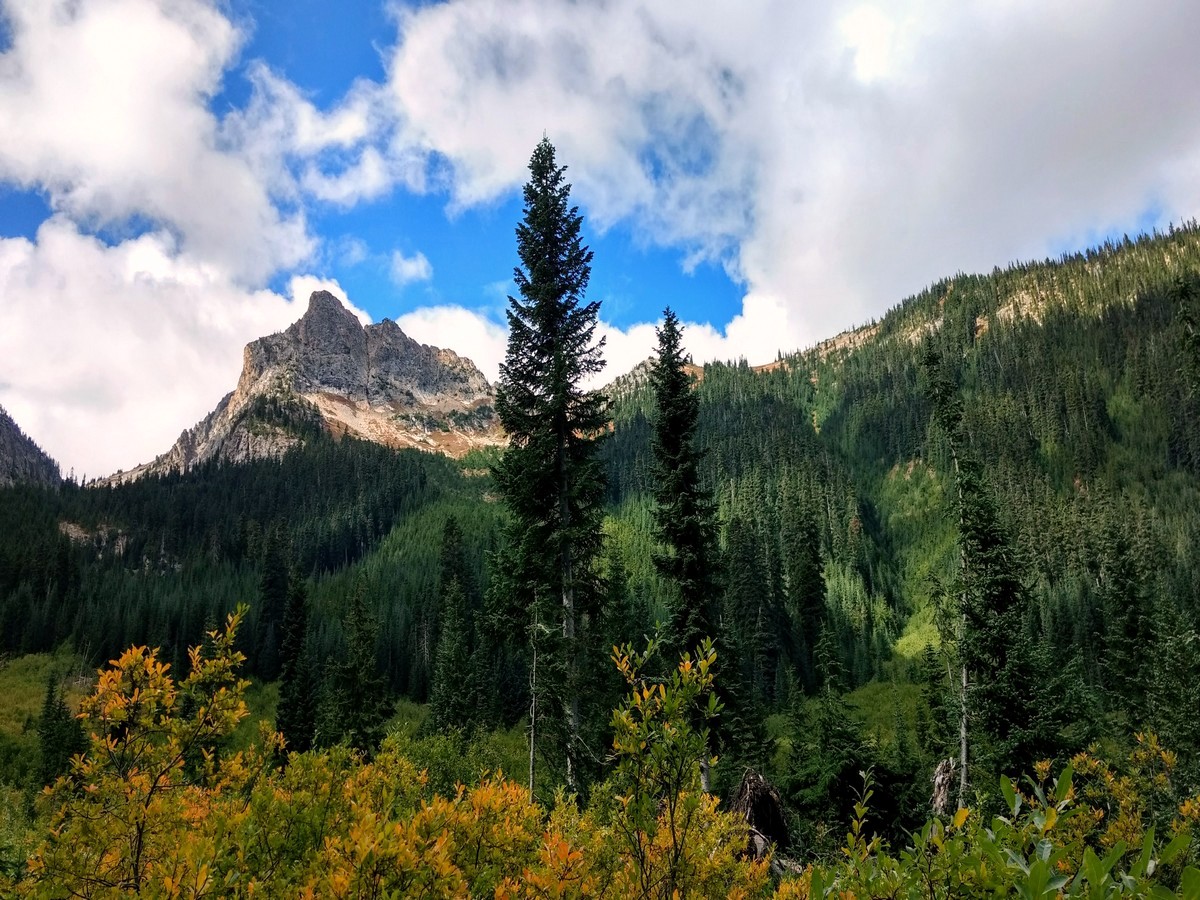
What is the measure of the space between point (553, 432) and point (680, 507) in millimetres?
5383

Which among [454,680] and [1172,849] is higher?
[1172,849]

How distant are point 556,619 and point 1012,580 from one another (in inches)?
553

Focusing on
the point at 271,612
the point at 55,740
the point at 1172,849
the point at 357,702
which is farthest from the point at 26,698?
the point at 1172,849

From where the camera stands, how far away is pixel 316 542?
141625 mm

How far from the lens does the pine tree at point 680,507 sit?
1831 cm

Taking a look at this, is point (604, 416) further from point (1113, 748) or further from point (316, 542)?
point (316, 542)

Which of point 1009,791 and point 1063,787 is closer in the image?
point 1009,791

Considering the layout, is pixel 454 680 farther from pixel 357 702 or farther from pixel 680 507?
pixel 680 507

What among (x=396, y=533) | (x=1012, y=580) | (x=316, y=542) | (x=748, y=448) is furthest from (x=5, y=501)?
(x=1012, y=580)

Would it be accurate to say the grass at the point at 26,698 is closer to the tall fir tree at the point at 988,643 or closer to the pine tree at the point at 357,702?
the pine tree at the point at 357,702

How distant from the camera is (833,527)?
4589 inches

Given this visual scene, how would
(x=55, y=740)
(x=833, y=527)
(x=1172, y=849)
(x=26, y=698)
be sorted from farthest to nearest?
(x=833, y=527) < (x=26, y=698) < (x=55, y=740) < (x=1172, y=849)

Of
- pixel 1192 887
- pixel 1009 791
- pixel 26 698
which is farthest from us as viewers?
pixel 26 698

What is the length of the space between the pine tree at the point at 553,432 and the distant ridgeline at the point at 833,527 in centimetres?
295
